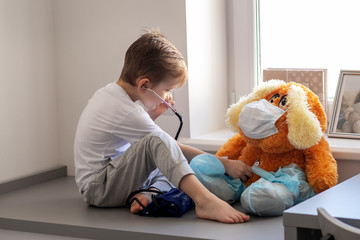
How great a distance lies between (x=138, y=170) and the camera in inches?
61.9

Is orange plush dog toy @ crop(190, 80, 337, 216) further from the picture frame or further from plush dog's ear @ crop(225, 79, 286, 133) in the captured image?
the picture frame

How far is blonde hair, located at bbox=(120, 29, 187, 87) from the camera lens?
163 cm

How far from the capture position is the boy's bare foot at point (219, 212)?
1423 mm

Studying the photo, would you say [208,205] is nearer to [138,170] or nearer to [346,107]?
[138,170]

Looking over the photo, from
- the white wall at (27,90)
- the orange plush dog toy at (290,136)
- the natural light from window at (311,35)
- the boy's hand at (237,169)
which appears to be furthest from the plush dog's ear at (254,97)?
the white wall at (27,90)

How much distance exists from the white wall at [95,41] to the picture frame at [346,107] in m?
0.49

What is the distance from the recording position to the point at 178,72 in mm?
1657

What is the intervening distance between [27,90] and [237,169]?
818mm

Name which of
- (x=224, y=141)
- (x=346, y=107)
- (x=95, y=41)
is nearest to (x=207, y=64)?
(x=224, y=141)

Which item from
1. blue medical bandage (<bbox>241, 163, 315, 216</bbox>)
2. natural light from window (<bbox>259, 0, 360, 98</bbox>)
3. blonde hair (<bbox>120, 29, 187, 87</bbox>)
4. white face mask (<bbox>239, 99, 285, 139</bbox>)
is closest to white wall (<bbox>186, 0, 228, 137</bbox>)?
natural light from window (<bbox>259, 0, 360, 98</bbox>)

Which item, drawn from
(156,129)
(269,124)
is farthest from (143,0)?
(269,124)

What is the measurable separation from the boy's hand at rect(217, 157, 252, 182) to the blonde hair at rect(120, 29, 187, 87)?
0.95ft

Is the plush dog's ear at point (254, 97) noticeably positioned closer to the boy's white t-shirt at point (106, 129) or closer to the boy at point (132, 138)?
the boy at point (132, 138)

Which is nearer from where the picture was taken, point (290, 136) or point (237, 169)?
point (290, 136)
